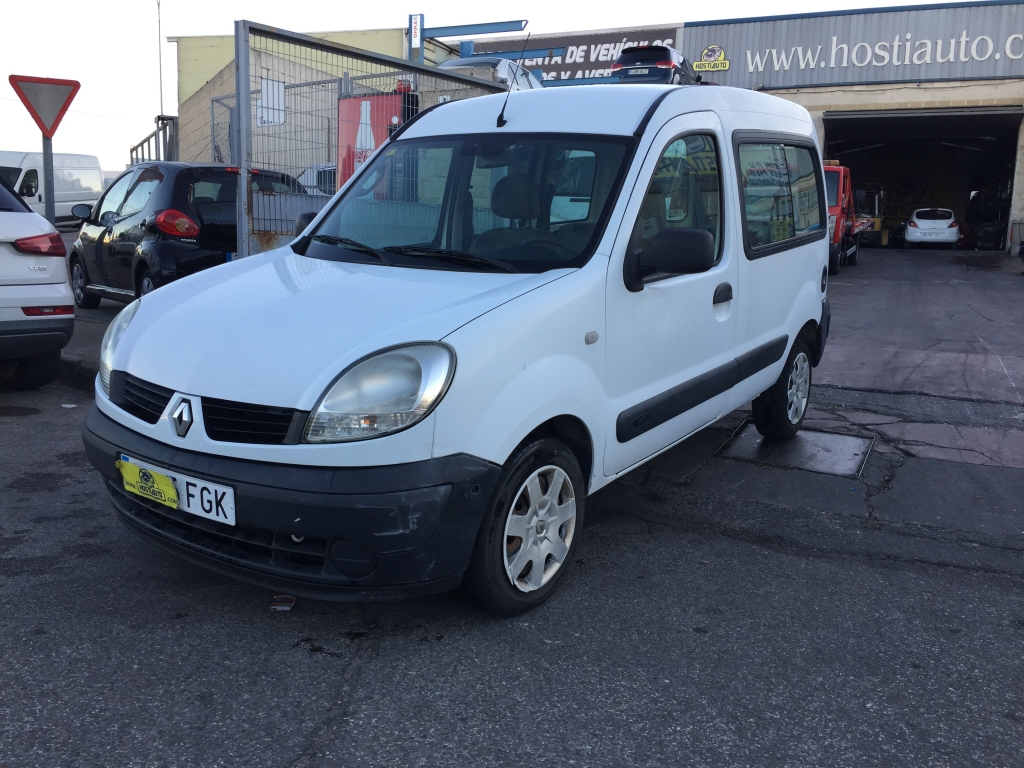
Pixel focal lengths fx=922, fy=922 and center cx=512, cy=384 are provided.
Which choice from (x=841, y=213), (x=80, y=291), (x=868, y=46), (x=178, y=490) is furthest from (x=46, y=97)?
(x=868, y=46)

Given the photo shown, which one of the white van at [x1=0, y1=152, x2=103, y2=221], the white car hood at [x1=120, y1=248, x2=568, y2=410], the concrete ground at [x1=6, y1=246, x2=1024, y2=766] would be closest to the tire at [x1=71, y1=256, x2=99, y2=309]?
the concrete ground at [x1=6, y1=246, x2=1024, y2=766]

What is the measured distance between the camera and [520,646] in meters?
3.04

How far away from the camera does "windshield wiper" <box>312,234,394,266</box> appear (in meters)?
3.67

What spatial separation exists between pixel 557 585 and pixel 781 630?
2.64 feet

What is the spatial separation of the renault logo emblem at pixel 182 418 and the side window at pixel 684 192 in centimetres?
175

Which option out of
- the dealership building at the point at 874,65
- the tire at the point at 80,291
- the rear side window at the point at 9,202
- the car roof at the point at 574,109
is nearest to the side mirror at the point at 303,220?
the car roof at the point at 574,109

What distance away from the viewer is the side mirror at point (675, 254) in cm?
341

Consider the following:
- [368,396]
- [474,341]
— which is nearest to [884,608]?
[474,341]

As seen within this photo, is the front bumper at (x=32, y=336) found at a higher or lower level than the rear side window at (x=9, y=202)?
lower

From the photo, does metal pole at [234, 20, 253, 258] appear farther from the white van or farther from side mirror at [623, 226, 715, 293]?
the white van

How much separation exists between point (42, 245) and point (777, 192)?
449cm

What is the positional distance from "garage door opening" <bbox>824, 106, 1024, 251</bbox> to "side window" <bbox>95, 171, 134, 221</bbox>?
16.2 m

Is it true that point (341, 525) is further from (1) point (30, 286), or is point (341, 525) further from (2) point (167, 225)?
(2) point (167, 225)

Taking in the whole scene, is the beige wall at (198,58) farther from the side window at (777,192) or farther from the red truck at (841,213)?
the side window at (777,192)
